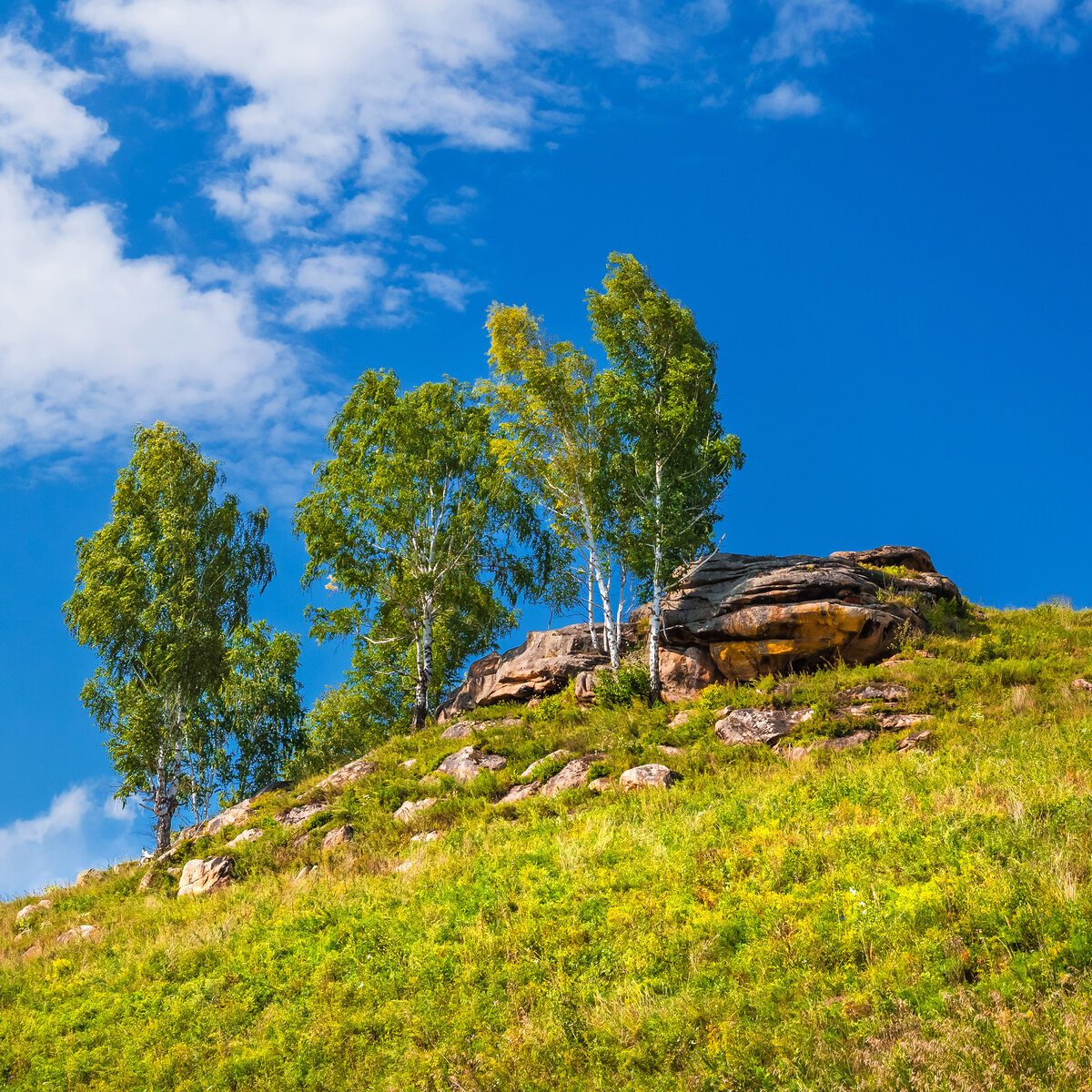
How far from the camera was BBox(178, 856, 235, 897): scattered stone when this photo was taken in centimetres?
1809

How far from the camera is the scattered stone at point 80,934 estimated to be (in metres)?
15.7

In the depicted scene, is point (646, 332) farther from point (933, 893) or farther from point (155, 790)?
point (155, 790)

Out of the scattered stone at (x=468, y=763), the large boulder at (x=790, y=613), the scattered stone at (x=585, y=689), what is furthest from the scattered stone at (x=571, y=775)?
the large boulder at (x=790, y=613)

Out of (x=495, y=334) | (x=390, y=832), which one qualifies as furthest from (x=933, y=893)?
(x=495, y=334)

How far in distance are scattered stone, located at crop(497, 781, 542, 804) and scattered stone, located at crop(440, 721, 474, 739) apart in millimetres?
5522

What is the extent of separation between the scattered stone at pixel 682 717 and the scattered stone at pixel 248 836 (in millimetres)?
11088

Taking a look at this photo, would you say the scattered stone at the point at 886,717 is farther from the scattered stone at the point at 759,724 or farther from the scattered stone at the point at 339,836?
the scattered stone at the point at 339,836

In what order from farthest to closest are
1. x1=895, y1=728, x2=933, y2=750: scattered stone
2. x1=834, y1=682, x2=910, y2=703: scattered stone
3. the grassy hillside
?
x1=834, y1=682, x2=910, y2=703: scattered stone → x1=895, y1=728, x2=933, y2=750: scattered stone → the grassy hillside

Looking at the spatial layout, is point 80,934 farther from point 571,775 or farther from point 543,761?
point 571,775

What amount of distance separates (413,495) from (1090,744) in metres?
23.0

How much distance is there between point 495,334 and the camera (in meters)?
28.4

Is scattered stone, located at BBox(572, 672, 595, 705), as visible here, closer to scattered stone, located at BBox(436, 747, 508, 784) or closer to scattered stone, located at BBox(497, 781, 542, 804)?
scattered stone, located at BBox(436, 747, 508, 784)

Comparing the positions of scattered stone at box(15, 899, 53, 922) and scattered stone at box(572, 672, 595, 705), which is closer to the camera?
scattered stone at box(15, 899, 53, 922)

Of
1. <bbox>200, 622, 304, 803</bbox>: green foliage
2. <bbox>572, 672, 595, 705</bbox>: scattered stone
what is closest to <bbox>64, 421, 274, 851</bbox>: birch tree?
<bbox>200, 622, 304, 803</bbox>: green foliage
